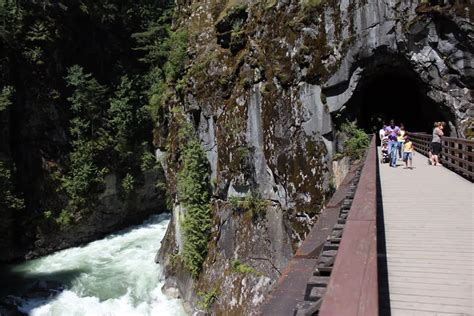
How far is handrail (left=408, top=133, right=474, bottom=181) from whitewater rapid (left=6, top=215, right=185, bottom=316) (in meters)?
14.3

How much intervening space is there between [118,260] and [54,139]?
10.3 meters

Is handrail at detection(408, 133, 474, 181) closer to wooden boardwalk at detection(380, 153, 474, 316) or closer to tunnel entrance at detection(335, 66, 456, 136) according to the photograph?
wooden boardwalk at detection(380, 153, 474, 316)

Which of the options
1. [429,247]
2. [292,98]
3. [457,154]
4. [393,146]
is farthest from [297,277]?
[292,98]

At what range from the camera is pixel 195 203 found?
21.5 metres

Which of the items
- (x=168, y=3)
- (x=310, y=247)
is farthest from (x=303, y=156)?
Result: (x=168, y=3)

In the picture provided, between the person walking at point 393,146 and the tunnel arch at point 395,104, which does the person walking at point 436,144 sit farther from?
the tunnel arch at point 395,104

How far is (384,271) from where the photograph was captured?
500 centimetres

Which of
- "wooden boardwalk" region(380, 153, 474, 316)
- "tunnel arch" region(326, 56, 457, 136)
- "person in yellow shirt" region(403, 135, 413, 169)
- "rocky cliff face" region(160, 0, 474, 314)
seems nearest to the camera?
"wooden boardwalk" region(380, 153, 474, 316)

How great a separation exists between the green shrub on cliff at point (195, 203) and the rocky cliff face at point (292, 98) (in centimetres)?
56

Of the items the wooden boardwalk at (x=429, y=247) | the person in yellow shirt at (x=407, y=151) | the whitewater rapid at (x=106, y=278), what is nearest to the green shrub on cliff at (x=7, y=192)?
the whitewater rapid at (x=106, y=278)

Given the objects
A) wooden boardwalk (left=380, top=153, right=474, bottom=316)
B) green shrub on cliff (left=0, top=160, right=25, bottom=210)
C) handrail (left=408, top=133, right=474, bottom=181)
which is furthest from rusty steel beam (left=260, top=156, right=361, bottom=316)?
green shrub on cliff (left=0, top=160, right=25, bottom=210)

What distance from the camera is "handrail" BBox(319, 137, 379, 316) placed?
2074 mm

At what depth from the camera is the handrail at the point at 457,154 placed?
11117 mm

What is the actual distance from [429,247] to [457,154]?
343 inches
